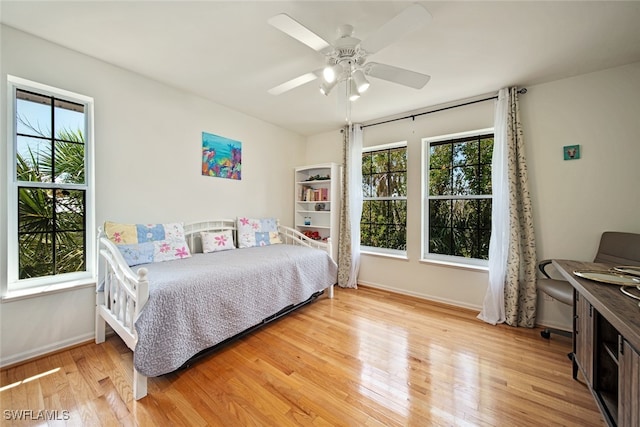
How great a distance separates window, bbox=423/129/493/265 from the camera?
2.85 m

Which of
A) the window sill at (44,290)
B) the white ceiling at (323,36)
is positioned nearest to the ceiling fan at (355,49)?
the white ceiling at (323,36)

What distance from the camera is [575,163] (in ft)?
→ 7.53

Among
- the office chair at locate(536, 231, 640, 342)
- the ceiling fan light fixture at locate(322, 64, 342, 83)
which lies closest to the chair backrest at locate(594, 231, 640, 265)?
the office chair at locate(536, 231, 640, 342)

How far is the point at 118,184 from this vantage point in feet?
7.33

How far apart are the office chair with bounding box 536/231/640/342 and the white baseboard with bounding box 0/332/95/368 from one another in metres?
3.87

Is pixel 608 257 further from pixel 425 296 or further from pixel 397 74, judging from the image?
pixel 397 74

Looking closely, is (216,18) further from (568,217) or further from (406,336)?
(568,217)

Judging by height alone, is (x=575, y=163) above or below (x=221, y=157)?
below

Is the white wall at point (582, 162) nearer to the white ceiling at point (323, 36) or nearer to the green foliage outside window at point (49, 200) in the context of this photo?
the white ceiling at point (323, 36)

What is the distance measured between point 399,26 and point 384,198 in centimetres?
243

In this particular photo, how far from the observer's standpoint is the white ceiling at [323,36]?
5.03ft

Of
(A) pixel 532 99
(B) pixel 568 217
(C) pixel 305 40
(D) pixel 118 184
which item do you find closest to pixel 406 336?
(B) pixel 568 217
